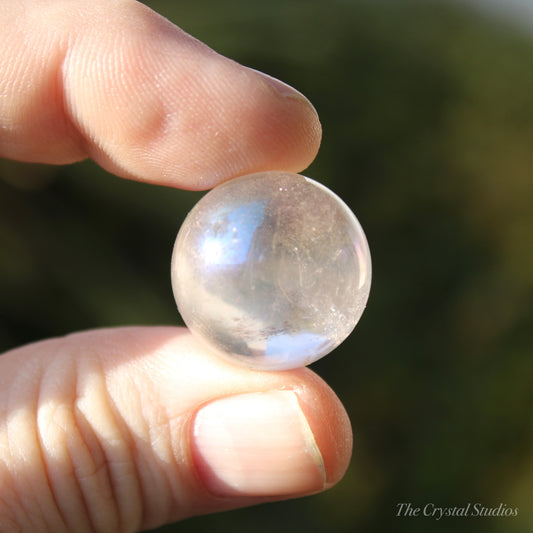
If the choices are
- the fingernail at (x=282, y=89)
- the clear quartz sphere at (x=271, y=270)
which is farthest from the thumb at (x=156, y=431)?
the fingernail at (x=282, y=89)

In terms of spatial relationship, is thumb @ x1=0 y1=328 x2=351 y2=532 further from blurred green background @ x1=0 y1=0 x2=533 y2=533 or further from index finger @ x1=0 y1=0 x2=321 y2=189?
blurred green background @ x1=0 y1=0 x2=533 y2=533

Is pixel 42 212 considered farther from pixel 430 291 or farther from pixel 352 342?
pixel 430 291

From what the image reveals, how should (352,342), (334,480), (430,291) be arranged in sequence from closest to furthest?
(334,480), (352,342), (430,291)

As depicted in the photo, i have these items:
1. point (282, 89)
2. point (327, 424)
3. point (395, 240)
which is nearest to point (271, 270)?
point (327, 424)

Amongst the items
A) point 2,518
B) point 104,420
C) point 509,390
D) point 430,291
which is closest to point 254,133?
point 104,420

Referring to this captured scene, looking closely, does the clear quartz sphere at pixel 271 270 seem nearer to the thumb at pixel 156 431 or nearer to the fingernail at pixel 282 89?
the thumb at pixel 156 431

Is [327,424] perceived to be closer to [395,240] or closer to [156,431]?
[156,431]
